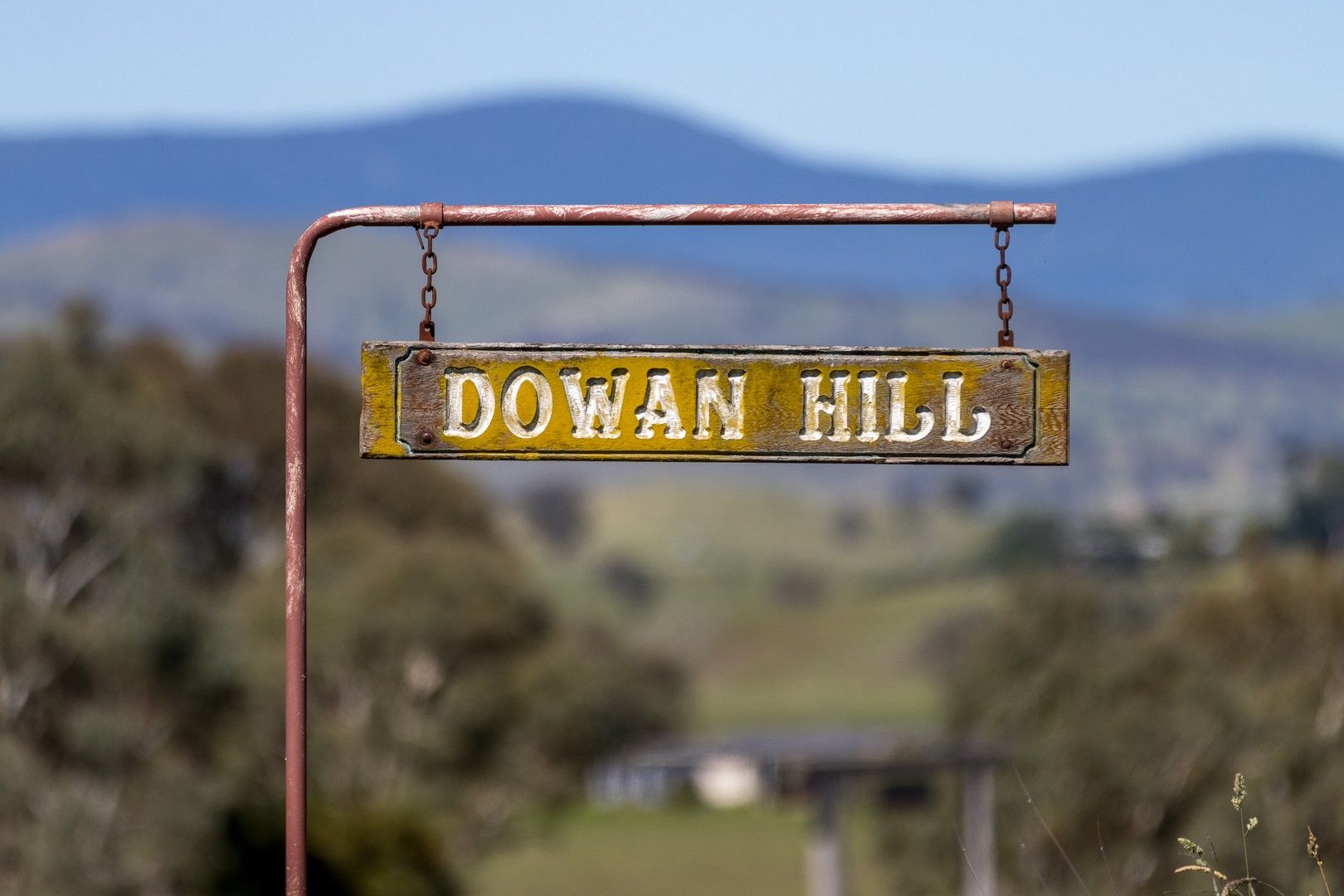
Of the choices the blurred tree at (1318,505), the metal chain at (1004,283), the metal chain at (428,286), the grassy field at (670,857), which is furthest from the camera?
the blurred tree at (1318,505)

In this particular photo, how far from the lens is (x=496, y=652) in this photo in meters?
57.6

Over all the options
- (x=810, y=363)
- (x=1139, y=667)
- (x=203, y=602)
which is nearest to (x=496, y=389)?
(x=810, y=363)

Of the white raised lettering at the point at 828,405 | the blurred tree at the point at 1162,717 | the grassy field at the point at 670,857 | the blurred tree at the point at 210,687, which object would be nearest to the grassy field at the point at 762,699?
the grassy field at the point at 670,857

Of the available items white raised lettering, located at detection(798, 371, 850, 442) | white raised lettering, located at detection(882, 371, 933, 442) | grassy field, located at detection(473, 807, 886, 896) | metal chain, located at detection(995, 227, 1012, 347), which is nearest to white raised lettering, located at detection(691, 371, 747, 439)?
white raised lettering, located at detection(798, 371, 850, 442)

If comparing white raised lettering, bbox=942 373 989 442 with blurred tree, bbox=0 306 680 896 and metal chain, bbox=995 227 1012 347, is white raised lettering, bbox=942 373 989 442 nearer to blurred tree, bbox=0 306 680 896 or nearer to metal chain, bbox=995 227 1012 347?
metal chain, bbox=995 227 1012 347

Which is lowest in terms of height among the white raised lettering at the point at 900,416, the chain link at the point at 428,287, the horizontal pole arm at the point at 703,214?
the white raised lettering at the point at 900,416

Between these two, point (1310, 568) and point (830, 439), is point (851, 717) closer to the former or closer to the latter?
point (1310, 568)

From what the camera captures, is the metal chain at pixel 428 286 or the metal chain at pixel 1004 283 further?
the metal chain at pixel 428 286

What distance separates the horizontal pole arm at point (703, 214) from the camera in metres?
6.25

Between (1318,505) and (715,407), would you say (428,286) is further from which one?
(1318,505)

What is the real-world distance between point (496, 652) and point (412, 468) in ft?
81.2

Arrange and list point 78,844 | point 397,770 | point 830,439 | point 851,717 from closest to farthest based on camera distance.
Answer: point 830,439 < point 78,844 < point 397,770 < point 851,717

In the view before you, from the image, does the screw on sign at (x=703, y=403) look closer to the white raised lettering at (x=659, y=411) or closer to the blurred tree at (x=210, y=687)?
the white raised lettering at (x=659, y=411)

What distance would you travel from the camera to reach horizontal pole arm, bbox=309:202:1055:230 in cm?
625
